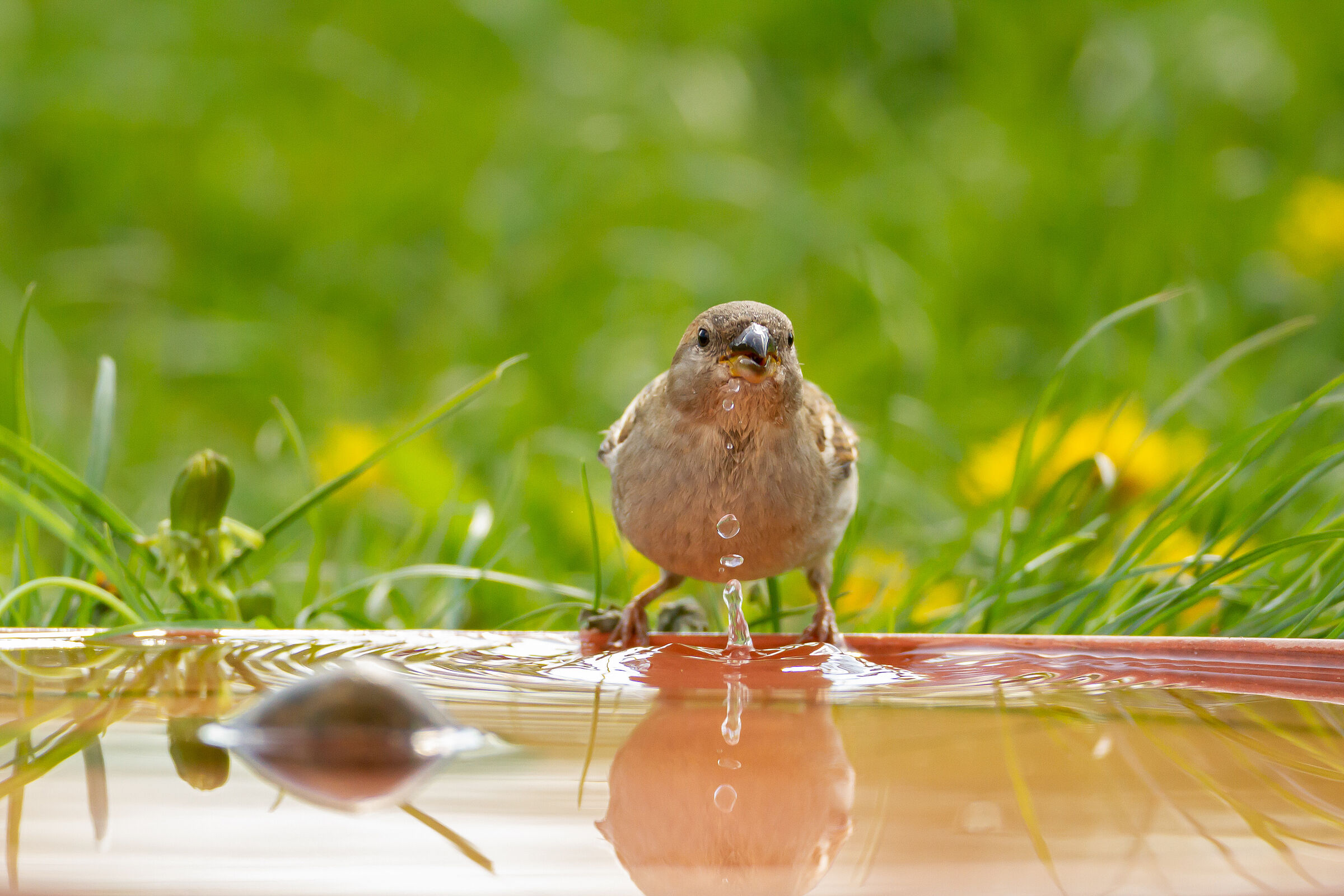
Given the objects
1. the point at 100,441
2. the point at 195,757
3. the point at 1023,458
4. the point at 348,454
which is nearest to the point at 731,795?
the point at 195,757

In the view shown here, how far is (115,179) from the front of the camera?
20.0ft

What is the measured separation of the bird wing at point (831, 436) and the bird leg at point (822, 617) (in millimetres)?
204

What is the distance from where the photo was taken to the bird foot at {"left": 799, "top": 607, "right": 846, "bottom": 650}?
201 centimetres

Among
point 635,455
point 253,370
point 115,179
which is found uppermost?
point 115,179

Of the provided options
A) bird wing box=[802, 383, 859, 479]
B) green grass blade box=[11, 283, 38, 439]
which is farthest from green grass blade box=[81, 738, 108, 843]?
bird wing box=[802, 383, 859, 479]

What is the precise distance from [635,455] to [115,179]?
4977mm

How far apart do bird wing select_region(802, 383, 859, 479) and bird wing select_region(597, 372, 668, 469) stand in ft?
0.97

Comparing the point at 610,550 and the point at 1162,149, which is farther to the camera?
the point at 1162,149

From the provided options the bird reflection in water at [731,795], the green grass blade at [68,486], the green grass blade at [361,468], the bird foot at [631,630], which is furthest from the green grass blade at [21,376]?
the bird reflection in water at [731,795]

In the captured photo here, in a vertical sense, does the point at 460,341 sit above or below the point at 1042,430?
above

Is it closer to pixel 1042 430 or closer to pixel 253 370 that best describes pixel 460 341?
pixel 253 370

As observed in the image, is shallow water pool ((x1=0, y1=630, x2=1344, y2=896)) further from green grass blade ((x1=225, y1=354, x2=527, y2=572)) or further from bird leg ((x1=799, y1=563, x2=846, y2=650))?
green grass blade ((x1=225, y1=354, x2=527, y2=572))

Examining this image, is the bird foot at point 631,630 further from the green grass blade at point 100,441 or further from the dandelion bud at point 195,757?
the green grass blade at point 100,441

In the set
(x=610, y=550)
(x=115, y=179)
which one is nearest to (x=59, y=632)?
(x=610, y=550)
